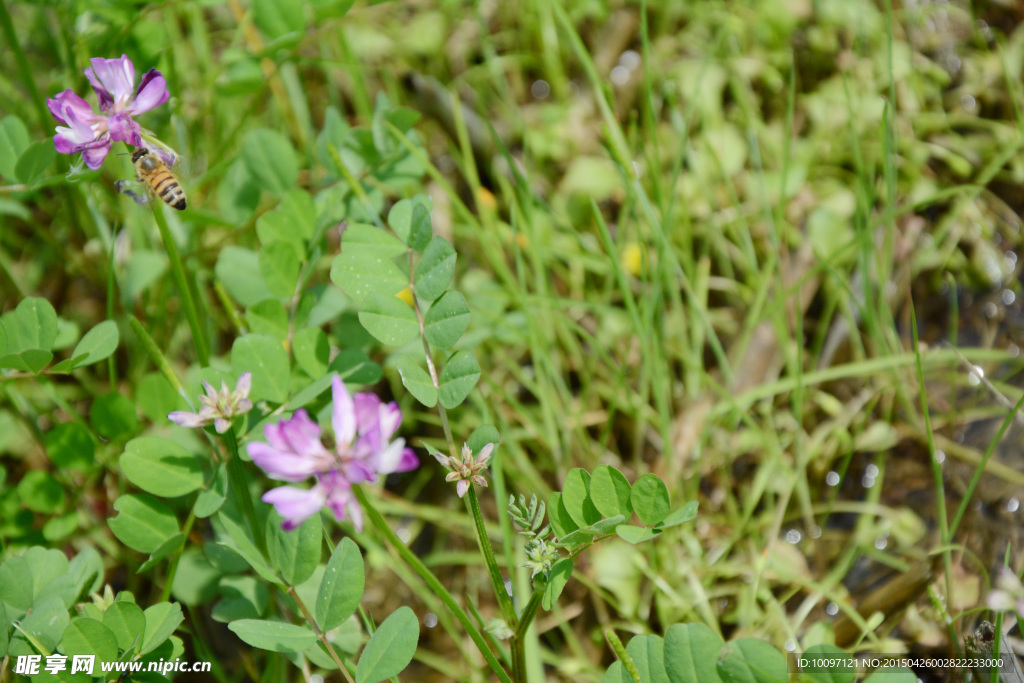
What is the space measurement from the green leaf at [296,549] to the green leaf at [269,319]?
381 mm

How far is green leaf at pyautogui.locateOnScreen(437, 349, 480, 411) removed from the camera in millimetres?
1075

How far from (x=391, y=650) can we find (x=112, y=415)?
886mm

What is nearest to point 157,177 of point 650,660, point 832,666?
point 650,660

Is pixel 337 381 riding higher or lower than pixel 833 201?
higher

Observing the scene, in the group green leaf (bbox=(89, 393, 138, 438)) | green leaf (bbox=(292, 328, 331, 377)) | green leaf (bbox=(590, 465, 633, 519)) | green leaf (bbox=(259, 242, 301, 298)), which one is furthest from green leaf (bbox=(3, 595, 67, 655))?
green leaf (bbox=(590, 465, 633, 519))

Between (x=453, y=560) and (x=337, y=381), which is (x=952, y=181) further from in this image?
(x=337, y=381)

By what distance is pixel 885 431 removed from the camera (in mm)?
1701

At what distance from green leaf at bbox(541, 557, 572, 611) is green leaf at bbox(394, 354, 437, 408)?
316 mm

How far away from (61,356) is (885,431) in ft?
7.24

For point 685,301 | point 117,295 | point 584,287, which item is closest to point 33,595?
point 117,295

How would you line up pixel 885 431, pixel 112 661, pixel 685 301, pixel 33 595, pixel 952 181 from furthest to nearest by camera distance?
pixel 952 181 < pixel 685 301 < pixel 885 431 < pixel 33 595 < pixel 112 661

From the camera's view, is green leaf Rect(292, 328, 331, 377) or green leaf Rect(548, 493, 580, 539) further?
green leaf Rect(292, 328, 331, 377)

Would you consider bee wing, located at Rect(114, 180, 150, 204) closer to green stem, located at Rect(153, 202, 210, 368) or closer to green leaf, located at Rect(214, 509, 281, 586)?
green stem, located at Rect(153, 202, 210, 368)

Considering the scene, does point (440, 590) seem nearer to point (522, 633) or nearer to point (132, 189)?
point (522, 633)
